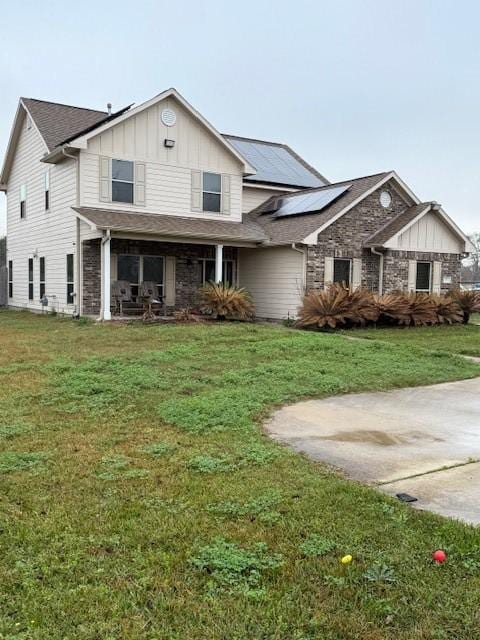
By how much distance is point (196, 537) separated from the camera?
315 cm

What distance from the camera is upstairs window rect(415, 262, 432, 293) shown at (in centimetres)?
1925

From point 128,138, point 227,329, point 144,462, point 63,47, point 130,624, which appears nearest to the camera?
point 130,624

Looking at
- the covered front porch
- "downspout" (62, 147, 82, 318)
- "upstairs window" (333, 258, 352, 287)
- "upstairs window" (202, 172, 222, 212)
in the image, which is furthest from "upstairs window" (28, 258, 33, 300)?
"upstairs window" (333, 258, 352, 287)

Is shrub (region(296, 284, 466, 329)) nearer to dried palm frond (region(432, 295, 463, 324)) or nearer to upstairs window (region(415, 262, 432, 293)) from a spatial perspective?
dried palm frond (region(432, 295, 463, 324))

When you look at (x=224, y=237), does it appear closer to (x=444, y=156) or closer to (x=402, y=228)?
(x=402, y=228)

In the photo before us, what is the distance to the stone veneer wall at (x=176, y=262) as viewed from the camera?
1700 cm

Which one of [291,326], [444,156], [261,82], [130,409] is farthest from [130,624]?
[444,156]

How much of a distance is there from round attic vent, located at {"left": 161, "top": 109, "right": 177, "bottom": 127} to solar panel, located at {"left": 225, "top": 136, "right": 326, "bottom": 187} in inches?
170

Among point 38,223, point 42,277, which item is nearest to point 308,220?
point 42,277

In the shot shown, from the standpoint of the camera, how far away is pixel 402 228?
59.4 ft

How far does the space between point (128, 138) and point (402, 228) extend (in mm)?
8731

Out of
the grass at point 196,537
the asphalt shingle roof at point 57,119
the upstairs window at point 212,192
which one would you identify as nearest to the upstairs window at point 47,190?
the asphalt shingle roof at point 57,119

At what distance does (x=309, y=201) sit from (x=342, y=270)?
2.76 m

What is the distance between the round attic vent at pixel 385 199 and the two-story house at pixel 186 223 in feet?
0.13
